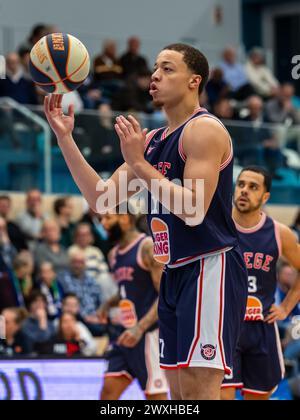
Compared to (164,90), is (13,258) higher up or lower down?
lower down

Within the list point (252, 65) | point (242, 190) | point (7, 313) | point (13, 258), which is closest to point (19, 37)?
point (252, 65)

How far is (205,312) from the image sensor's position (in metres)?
5.75

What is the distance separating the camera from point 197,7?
2277cm

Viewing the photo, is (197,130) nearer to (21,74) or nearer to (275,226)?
(275,226)

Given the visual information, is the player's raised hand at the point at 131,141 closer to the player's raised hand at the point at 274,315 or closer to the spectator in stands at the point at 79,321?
the player's raised hand at the point at 274,315

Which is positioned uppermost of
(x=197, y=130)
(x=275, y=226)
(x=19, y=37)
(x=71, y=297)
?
(x=19, y=37)

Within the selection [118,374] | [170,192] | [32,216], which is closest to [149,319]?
[118,374]

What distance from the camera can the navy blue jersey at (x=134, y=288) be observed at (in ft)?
29.0

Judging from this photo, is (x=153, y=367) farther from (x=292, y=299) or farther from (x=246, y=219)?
(x=246, y=219)

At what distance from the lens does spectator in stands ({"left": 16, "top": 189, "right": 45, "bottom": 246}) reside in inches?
537

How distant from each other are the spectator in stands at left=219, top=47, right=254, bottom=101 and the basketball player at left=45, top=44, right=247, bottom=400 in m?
14.2

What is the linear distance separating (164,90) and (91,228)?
8570 mm

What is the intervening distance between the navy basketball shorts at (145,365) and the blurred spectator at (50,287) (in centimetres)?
357

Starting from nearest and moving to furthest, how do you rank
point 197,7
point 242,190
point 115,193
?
point 115,193 → point 242,190 → point 197,7
